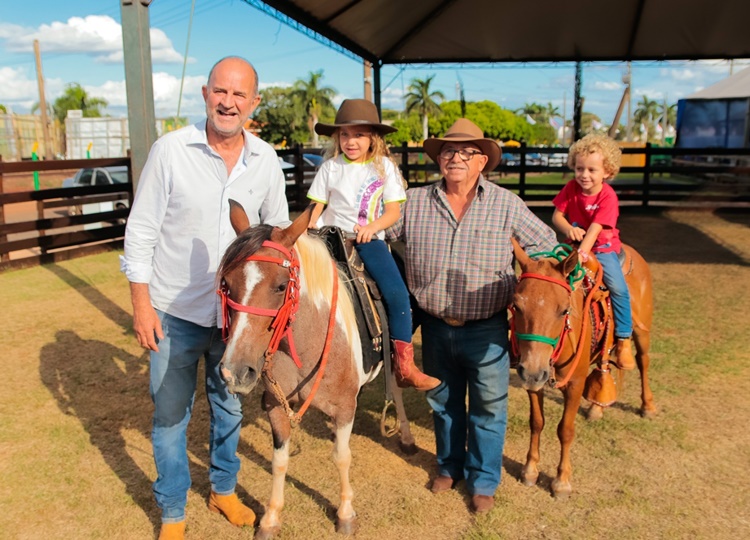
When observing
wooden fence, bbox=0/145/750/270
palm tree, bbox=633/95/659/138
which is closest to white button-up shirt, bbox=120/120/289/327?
wooden fence, bbox=0/145/750/270

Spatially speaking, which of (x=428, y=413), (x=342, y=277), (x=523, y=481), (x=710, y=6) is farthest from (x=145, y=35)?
(x=710, y=6)

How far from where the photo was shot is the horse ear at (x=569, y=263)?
9.99 ft

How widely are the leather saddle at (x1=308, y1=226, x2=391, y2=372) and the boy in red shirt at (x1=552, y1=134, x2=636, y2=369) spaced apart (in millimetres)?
1419

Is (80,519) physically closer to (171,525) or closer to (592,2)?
(171,525)

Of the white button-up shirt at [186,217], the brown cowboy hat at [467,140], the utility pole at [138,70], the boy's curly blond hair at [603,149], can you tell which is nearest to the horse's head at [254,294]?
the white button-up shirt at [186,217]

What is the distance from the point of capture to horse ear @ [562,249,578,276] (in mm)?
3044

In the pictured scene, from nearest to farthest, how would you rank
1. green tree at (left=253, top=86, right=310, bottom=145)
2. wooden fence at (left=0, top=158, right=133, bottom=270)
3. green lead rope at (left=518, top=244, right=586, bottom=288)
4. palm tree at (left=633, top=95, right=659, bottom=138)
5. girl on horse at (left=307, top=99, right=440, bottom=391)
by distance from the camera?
green lead rope at (left=518, top=244, right=586, bottom=288)
girl on horse at (left=307, top=99, right=440, bottom=391)
wooden fence at (left=0, top=158, right=133, bottom=270)
green tree at (left=253, top=86, right=310, bottom=145)
palm tree at (left=633, top=95, right=659, bottom=138)

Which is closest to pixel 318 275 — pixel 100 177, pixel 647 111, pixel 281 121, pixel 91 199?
pixel 91 199

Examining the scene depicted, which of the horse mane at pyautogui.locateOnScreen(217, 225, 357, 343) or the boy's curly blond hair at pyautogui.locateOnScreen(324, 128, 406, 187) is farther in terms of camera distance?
the boy's curly blond hair at pyautogui.locateOnScreen(324, 128, 406, 187)

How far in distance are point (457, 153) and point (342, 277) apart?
3.07ft

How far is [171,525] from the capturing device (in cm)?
311

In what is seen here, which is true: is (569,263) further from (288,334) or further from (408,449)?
(408,449)

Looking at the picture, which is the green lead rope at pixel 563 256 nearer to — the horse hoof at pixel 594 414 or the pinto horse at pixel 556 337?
the pinto horse at pixel 556 337

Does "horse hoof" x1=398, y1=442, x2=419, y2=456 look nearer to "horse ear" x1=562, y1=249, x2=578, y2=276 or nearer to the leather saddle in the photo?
the leather saddle
